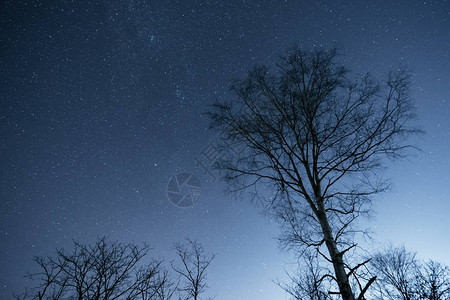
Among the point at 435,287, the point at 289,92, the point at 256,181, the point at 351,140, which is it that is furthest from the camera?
the point at 435,287

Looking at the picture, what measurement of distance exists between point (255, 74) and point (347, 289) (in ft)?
17.7

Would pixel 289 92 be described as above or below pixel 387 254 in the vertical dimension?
above

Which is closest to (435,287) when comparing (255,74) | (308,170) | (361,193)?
(361,193)

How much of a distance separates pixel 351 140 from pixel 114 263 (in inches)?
305

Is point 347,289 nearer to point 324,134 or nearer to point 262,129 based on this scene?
point 324,134

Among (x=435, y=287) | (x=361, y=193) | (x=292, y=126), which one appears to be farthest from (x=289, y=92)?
(x=435, y=287)

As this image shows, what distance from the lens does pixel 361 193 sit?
4.50 metres

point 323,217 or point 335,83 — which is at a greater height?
point 335,83

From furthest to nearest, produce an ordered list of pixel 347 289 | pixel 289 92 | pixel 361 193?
pixel 289 92 < pixel 361 193 < pixel 347 289

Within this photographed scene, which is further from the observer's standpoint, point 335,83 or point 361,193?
point 335,83

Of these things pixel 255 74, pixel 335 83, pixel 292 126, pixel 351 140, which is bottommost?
pixel 351 140

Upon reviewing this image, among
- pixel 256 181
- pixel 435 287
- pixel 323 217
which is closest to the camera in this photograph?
pixel 323 217

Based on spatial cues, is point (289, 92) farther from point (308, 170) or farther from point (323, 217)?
point (323, 217)

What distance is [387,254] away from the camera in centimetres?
2048
